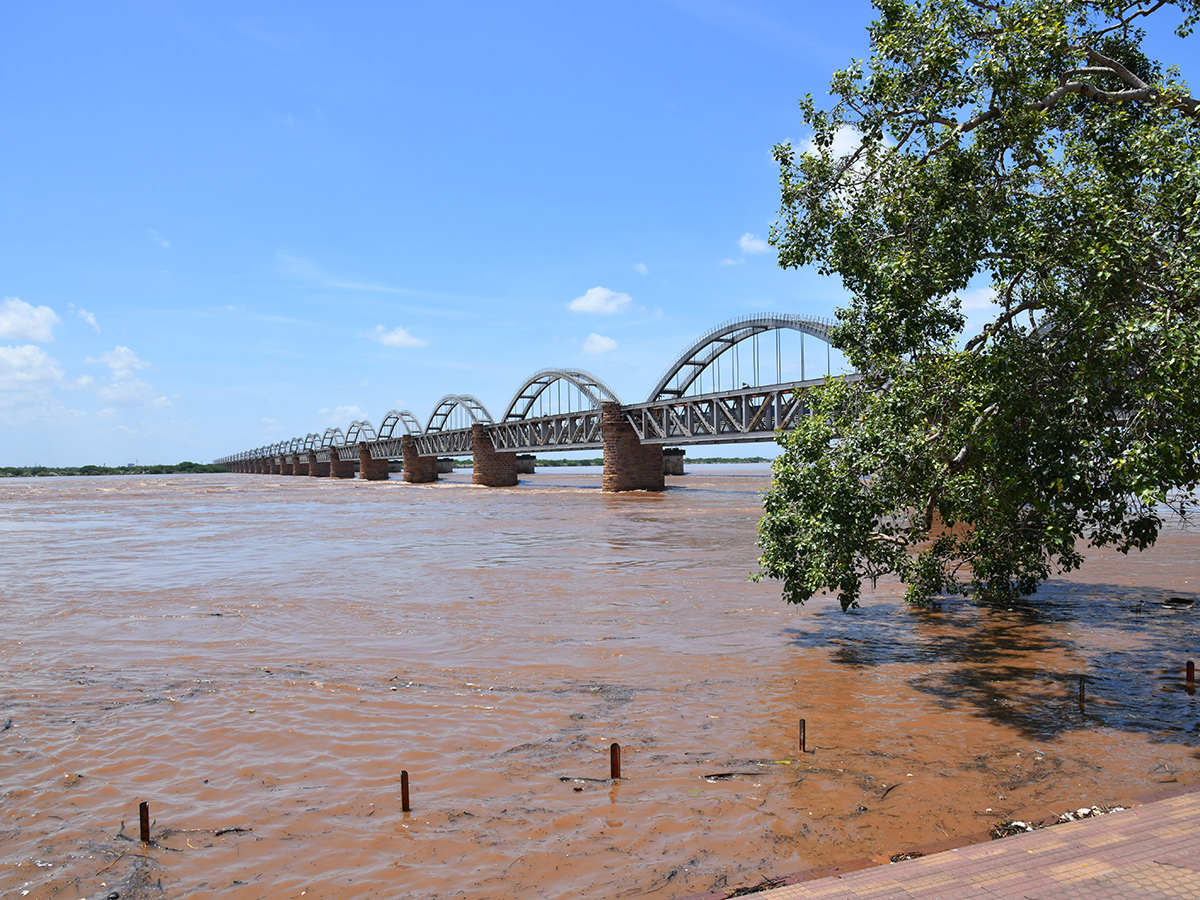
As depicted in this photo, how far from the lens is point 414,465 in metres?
112

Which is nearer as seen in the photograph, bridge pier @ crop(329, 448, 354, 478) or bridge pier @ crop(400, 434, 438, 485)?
bridge pier @ crop(400, 434, 438, 485)

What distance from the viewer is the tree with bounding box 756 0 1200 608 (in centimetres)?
749

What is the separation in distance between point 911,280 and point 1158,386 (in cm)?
341

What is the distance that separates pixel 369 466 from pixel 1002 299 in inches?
5283

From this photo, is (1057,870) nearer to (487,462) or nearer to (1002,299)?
(1002,299)

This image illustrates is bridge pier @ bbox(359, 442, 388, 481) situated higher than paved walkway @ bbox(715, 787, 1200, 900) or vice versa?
bridge pier @ bbox(359, 442, 388, 481)

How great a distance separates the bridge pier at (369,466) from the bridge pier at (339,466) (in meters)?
18.2

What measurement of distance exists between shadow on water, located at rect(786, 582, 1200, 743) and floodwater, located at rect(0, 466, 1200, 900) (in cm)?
6

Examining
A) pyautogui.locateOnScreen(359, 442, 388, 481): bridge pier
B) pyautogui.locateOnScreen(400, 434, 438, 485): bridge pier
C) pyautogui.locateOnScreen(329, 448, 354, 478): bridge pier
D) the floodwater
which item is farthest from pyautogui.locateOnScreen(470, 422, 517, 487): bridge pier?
the floodwater

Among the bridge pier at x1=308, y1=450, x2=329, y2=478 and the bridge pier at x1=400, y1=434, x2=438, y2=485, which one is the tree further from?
the bridge pier at x1=308, y1=450, x2=329, y2=478

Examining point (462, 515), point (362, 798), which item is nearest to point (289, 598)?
point (362, 798)

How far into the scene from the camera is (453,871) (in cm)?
511

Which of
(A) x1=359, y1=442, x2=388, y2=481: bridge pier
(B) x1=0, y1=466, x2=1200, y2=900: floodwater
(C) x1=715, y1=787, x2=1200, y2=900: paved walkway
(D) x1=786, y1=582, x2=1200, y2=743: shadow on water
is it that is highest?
(A) x1=359, y1=442, x2=388, y2=481: bridge pier

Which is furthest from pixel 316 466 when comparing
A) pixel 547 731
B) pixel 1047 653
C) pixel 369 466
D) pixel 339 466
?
pixel 547 731
